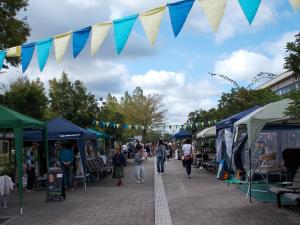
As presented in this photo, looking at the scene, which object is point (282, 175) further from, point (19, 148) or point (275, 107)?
point (19, 148)

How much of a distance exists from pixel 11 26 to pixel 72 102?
15.6 meters

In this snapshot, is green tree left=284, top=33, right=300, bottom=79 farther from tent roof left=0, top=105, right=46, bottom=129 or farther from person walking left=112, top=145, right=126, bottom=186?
person walking left=112, top=145, right=126, bottom=186

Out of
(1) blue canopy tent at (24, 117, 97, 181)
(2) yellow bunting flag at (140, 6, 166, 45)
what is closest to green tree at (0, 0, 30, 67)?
(1) blue canopy tent at (24, 117, 97, 181)

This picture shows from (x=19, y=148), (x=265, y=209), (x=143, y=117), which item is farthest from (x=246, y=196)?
(x=143, y=117)

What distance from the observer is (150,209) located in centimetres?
1320

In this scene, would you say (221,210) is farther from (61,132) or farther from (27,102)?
(27,102)

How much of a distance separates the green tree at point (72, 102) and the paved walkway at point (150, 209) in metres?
18.4

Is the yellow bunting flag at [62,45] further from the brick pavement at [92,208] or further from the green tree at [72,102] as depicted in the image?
the green tree at [72,102]

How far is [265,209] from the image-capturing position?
41.9 ft

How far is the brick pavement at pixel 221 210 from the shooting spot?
36.3 ft

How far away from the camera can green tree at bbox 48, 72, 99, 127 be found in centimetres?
3660

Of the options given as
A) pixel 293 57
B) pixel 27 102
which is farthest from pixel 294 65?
pixel 27 102

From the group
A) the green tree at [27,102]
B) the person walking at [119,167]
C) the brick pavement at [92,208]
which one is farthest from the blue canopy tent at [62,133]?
the green tree at [27,102]

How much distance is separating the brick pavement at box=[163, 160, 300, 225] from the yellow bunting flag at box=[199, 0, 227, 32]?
14.2 ft
